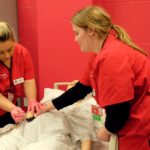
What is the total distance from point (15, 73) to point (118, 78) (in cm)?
115

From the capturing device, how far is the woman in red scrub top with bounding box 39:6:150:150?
1381 mm

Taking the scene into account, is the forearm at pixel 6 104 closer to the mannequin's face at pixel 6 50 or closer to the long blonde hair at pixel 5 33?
the mannequin's face at pixel 6 50

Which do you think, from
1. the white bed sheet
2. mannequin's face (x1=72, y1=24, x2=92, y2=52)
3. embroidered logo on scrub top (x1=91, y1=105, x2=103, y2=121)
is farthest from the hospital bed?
A: mannequin's face (x1=72, y1=24, x2=92, y2=52)

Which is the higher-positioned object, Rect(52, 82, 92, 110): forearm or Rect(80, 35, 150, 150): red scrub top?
Rect(80, 35, 150, 150): red scrub top

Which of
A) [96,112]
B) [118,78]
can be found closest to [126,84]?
[118,78]

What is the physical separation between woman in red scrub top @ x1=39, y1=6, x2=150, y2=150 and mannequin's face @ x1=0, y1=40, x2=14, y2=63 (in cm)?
74

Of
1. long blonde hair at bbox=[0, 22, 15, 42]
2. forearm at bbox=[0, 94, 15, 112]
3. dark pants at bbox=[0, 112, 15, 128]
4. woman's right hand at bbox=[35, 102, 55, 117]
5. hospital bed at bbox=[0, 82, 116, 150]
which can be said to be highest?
long blonde hair at bbox=[0, 22, 15, 42]

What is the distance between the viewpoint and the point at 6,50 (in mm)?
2160

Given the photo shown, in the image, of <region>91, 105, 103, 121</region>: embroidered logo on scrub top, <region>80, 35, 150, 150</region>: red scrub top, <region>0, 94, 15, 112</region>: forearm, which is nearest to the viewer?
<region>80, 35, 150, 150</region>: red scrub top

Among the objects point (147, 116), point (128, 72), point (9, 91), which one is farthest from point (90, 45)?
point (9, 91)

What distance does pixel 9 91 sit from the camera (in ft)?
7.91

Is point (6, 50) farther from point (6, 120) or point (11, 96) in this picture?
point (6, 120)

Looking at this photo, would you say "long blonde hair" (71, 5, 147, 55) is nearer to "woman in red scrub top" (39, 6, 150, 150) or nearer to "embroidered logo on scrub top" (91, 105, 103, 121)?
"woman in red scrub top" (39, 6, 150, 150)

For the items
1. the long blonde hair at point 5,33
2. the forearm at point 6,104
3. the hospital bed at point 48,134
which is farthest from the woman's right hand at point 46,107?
the long blonde hair at point 5,33
